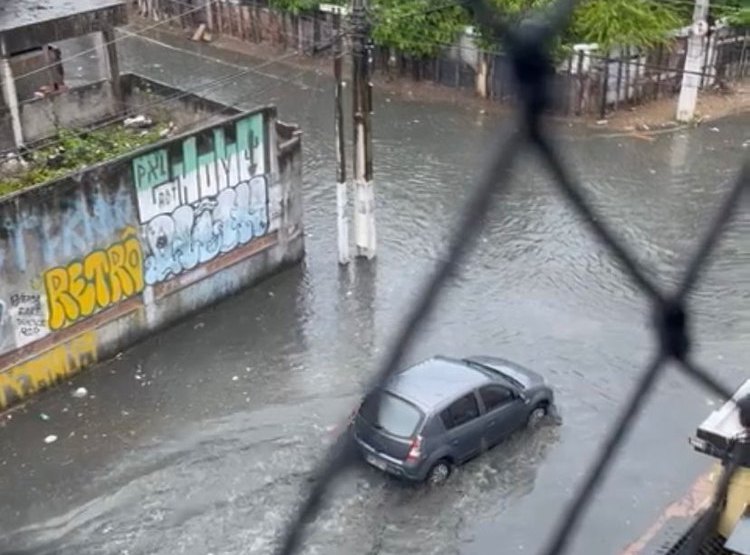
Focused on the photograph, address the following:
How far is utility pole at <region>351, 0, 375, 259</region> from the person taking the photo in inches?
177

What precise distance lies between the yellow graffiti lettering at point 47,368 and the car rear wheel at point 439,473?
1585 millimetres

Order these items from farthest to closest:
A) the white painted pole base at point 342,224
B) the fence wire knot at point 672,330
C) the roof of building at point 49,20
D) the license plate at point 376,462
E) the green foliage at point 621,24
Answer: the green foliage at point 621,24 < the white painted pole base at point 342,224 < the roof of building at point 49,20 < the license plate at point 376,462 < the fence wire knot at point 672,330

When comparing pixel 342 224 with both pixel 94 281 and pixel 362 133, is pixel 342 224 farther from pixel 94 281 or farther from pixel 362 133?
pixel 94 281

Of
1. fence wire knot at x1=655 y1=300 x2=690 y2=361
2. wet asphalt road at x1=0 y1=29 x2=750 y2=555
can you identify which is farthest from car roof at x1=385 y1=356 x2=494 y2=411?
fence wire knot at x1=655 y1=300 x2=690 y2=361

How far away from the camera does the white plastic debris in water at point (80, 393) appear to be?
4566 millimetres

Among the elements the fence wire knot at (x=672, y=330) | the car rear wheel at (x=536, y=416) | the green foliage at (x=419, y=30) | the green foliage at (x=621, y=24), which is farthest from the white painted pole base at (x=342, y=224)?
the fence wire knot at (x=672, y=330)

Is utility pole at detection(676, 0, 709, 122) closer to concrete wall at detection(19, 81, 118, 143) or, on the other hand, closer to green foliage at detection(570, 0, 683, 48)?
green foliage at detection(570, 0, 683, 48)

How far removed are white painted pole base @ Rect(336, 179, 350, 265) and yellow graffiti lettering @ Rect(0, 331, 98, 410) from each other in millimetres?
1280

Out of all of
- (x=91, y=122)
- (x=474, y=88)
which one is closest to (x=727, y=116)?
(x=474, y=88)

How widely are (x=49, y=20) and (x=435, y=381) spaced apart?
7.82 ft

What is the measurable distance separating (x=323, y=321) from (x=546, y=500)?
151cm

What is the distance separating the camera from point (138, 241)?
187 inches

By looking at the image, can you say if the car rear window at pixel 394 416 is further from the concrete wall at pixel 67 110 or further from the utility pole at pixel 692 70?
the utility pole at pixel 692 70

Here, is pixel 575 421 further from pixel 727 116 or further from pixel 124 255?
pixel 727 116
